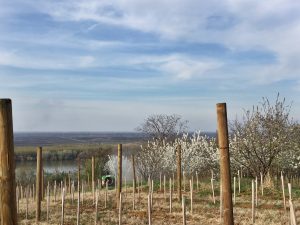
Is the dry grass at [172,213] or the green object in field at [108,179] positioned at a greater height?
the dry grass at [172,213]

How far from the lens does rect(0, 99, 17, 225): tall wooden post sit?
326 centimetres

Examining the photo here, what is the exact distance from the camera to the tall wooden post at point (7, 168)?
10.7ft

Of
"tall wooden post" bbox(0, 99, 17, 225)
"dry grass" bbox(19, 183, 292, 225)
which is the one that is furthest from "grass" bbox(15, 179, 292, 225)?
"tall wooden post" bbox(0, 99, 17, 225)

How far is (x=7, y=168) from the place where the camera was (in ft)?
11.0

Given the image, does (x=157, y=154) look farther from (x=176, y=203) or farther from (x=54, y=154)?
(x=54, y=154)

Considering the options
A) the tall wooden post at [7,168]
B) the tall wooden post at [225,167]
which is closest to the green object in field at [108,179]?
the tall wooden post at [225,167]

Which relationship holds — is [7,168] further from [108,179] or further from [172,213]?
[108,179]

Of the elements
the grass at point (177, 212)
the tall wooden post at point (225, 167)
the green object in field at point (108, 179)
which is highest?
the tall wooden post at point (225, 167)

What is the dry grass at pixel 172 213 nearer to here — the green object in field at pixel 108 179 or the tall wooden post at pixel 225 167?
the tall wooden post at pixel 225 167

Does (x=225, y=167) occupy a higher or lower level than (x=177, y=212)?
higher

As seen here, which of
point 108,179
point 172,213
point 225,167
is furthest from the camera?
point 108,179

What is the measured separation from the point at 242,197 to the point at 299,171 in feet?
47.7

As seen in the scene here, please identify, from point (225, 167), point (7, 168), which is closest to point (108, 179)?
point (225, 167)

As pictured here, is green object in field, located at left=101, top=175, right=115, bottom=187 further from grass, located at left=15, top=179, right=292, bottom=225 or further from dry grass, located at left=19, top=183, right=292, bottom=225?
dry grass, located at left=19, top=183, right=292, bottom=225
